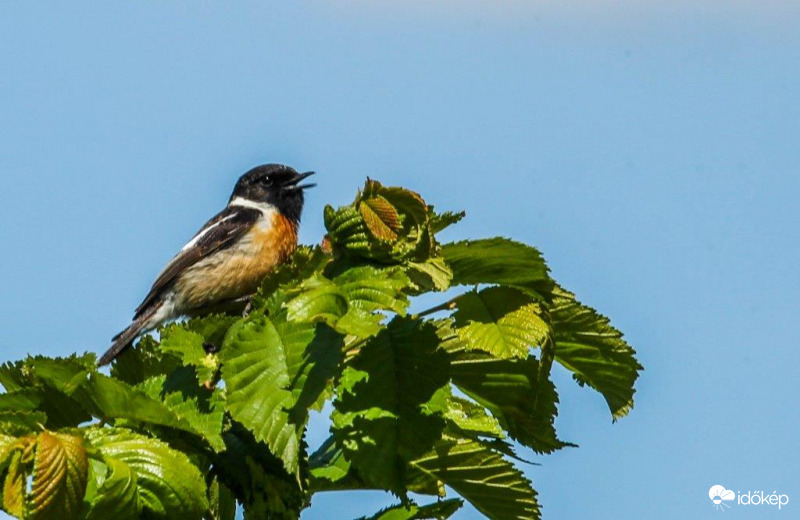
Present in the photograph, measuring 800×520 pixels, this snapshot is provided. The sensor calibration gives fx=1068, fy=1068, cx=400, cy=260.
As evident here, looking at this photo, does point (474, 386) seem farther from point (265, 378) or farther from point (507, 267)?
point (265, 378)

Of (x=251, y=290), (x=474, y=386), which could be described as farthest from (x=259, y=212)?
(x=474, y=386)

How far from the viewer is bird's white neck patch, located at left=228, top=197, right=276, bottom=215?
8856 millimetres

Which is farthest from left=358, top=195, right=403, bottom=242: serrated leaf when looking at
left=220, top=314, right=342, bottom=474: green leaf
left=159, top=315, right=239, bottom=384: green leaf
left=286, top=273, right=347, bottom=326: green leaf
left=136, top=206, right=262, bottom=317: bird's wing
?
left=136, top=206, right=262, bottom=317: bird's wing

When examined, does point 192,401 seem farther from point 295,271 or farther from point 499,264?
point 499,264

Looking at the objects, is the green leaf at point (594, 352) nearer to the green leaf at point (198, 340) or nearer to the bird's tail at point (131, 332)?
the green leaf at point (198, 340)

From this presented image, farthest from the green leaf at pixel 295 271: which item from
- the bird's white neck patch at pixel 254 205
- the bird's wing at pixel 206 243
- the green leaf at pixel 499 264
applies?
the bird's white neck patch at pixel 254 205

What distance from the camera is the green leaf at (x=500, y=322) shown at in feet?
11.8

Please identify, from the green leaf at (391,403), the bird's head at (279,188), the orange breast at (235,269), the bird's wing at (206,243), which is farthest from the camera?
the bird's head at (279,188)

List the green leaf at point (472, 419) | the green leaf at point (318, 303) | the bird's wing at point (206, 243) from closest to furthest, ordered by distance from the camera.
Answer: the green leaf at point (318, 303), the green leaf at point (472, 419), the bird's wing at point (206, 243)

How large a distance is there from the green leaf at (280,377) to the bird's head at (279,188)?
18.3ft

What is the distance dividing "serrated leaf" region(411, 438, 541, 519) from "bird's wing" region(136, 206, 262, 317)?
190 inches

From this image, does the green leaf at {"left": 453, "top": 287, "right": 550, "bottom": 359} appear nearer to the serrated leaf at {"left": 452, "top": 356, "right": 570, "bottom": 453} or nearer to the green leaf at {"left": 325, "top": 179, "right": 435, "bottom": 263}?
the serrated leaf at {"left": 452, "top": 356, "right": 570, "bottom": 453}

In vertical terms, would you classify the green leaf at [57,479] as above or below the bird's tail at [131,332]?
below

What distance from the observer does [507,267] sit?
3664 millimetres
